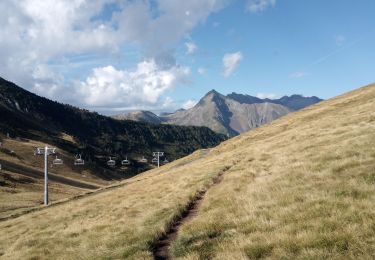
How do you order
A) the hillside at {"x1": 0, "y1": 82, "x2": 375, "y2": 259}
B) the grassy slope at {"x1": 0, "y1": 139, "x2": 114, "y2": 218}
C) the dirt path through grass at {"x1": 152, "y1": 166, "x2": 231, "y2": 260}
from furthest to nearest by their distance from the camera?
the grassy slope at {"x1": 0, "y1": 139, "x2": 114, "y2": 218} < the dirt path through grass at {"x1": 152, "y1": 166, "x2": 231, "y2": 260} < the hillside at {"x1": 0, "y1": 82, "x2": 375, "y2": 259}

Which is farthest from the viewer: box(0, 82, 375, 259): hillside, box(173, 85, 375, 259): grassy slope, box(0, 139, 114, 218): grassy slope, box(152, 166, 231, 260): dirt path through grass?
box(0, 139, 114, 218): grassy slope

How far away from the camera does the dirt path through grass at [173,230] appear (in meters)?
15.2

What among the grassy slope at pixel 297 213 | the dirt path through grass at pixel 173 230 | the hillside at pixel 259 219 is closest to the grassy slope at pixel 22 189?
the hillside at pixel 259 219

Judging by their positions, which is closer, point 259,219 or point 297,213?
point 297,213

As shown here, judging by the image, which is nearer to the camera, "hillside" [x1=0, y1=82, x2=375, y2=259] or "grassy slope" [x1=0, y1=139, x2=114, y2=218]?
"hillside" [x1=0, y1=82, x2=375, y2=259]

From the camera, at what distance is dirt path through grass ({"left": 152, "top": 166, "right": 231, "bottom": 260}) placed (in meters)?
15.2

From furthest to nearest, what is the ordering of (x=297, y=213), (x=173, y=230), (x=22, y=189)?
(x=22, y=189) < (x=173, y=230) < (x=297, y=213)

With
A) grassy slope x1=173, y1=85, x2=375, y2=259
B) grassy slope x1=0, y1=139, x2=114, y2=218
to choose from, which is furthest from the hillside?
grassy slope x1=0, y1=139, x2=114, y2=218

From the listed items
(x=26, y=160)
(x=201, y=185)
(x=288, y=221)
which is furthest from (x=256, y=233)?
(x=26, y=160)

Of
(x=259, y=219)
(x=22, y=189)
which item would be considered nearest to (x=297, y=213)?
(x=259, y=219)

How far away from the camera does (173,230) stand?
19078 millimetres

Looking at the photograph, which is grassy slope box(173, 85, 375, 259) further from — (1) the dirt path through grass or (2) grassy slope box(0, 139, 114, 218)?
(2) grassy slope box(0, 139, 114, 218)

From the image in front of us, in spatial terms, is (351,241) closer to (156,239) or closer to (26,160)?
(156,239)

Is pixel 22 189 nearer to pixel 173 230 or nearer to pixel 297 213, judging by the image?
pixel 173 230
